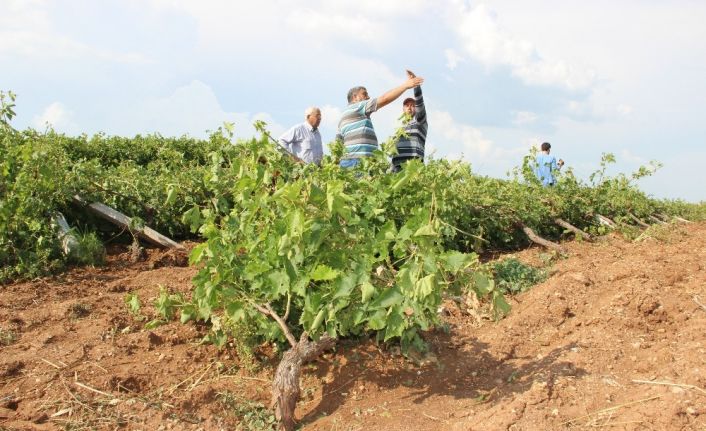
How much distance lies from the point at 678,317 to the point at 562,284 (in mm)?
975

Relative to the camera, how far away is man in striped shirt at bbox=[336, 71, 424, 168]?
5879 mm

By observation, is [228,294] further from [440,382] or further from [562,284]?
[562,284]

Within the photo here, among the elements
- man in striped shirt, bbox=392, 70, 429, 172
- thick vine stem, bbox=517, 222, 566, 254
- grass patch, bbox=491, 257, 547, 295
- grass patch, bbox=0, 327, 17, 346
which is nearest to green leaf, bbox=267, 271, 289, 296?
grass patch, bbox=0, 327, 17, 346

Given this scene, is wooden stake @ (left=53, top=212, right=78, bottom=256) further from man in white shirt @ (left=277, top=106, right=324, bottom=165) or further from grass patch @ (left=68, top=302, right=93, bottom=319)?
man in white shirt @ (left=277, top=106, right=324, bottom=165)

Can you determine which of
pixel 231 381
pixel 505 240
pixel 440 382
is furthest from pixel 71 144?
pixel 440 382

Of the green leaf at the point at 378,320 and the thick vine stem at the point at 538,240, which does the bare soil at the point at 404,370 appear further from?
the thick vine stem at the point at 538,240

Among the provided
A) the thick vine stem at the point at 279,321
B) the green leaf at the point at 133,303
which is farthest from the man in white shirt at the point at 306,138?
the thick vine stem at the point at 279,321

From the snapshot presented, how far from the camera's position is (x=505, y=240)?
7.61 m

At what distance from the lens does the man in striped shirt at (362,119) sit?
5.88 metres

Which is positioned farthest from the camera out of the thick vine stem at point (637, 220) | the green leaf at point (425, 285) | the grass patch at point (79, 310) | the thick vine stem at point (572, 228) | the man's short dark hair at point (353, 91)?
the thick vine stem at point (637, 220)

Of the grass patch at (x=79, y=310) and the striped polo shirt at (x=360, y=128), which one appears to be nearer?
the grass patch at (x=79, y=310)

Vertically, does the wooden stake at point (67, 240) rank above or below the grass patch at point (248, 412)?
above

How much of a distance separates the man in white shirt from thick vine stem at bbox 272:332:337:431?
10.7 ft

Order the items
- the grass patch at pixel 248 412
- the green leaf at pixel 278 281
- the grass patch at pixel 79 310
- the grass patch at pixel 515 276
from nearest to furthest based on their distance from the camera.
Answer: the green leaf at pixel 278 281, the grass patch at pixel 248 412, the grass patch at pixel 79 310, the grass patch at pixel 515 276
